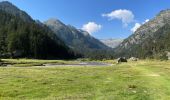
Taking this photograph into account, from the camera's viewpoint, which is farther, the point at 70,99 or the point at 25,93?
the point at 25,93

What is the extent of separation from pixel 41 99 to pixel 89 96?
4295 millimetres

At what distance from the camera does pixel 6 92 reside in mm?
32625

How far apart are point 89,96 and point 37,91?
19.2ft

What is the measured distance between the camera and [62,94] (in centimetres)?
3183

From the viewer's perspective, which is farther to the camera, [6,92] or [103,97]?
[6,92]

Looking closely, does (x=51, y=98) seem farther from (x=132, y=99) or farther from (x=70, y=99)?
(x=132, y=99)

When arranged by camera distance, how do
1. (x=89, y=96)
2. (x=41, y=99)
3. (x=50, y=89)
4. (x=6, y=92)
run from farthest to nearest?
(x=50, y=89) → (x=6, y=92) → (x=89, y=96) → (x=41, y=99)

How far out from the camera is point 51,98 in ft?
95.7

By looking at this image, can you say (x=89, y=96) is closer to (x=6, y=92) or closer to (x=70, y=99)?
(x=70, y=99)

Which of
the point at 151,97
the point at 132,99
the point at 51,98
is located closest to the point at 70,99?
the point at 51,98

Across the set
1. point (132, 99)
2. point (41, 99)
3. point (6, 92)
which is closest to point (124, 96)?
point (132, 99)

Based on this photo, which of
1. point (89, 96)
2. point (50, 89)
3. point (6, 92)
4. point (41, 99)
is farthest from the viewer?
point (50, 89)

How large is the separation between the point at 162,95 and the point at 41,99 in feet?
36.0

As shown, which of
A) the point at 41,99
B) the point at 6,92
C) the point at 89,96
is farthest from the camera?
the point at 6,92
